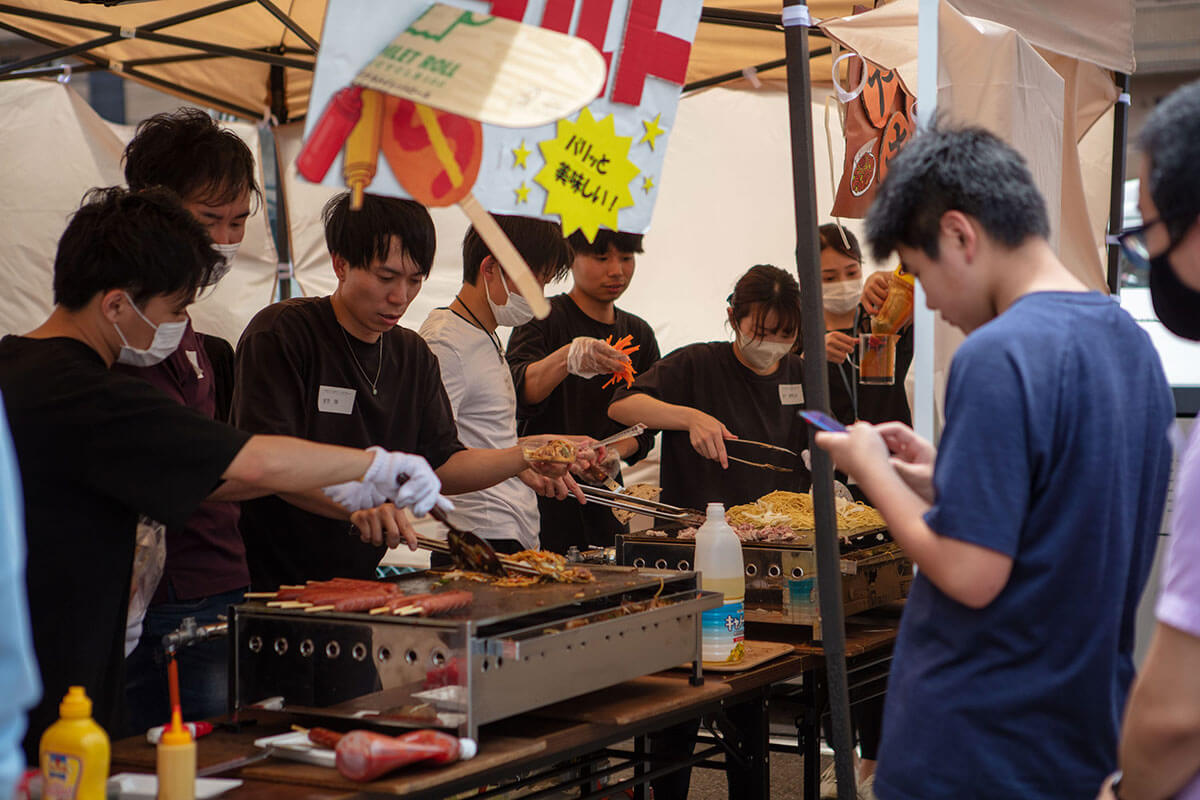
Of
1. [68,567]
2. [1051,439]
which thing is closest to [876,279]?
[1051,439]

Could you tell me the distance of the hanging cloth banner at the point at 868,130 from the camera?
3.12 m

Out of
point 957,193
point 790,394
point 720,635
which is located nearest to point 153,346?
point 720,635

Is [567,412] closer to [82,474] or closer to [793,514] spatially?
[793,514]

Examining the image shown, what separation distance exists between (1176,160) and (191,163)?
2.16 metres

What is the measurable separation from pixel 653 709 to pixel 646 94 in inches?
47.0

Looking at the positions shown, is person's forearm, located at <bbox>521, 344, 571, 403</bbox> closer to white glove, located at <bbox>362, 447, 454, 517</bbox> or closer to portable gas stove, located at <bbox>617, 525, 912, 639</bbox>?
portable gas stove, located at <bbox>617, 525, 912, 639</bbox>

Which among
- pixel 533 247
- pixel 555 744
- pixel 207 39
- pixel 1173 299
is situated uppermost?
pixel 207 39

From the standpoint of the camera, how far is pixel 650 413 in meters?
3.87

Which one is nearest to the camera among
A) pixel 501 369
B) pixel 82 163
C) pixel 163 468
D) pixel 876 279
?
pixel 163 468

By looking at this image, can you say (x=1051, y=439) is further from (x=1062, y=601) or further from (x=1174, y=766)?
(x=1174, y=766)

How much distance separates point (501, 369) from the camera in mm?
3361

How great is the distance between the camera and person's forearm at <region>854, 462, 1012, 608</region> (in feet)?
5.00

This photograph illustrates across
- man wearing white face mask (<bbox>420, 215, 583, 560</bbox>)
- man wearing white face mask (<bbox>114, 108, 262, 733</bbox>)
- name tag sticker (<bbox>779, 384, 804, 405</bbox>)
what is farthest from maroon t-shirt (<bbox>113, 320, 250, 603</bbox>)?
name tag sticker (<bbox>779, 384, 804, 405</bbox>)

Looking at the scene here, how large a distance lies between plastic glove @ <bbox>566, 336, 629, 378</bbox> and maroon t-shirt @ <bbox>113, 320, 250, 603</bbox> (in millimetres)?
1213
